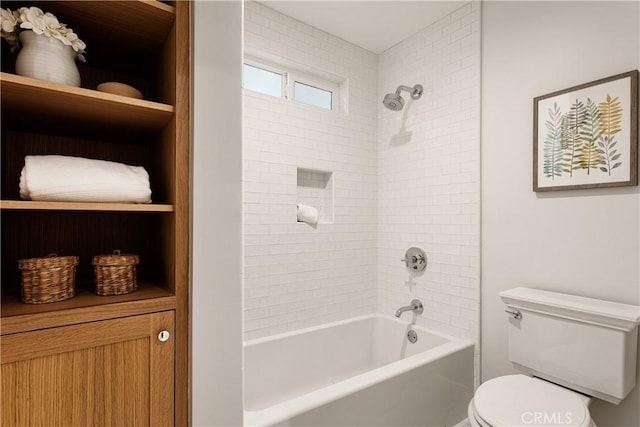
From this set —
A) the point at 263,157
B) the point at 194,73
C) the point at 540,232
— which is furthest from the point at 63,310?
the point at 540,232

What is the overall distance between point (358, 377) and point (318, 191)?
1381 millimetres

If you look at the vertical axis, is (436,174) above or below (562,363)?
above

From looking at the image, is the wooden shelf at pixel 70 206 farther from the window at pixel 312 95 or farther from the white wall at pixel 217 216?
the window at pixel 312 95

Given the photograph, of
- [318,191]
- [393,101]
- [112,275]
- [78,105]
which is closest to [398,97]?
[393,101]

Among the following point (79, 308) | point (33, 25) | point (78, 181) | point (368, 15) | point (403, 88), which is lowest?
point (79, 308)

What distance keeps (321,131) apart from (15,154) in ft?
5.90

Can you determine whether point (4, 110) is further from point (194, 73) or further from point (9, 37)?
point (194, 73)

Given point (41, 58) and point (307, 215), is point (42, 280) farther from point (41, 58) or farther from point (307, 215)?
point (307, 215)

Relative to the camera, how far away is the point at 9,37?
0.95 meters

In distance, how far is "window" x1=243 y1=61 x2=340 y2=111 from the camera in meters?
2.40

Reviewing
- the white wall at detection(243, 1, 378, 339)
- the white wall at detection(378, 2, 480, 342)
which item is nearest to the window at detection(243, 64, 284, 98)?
the white wall at detection(243, 1, 378, 339)

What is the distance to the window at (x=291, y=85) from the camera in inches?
94.5

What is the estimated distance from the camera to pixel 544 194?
6.32 feet

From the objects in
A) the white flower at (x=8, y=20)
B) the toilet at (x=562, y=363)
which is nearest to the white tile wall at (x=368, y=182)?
the toilet at (x=562, y=363)
